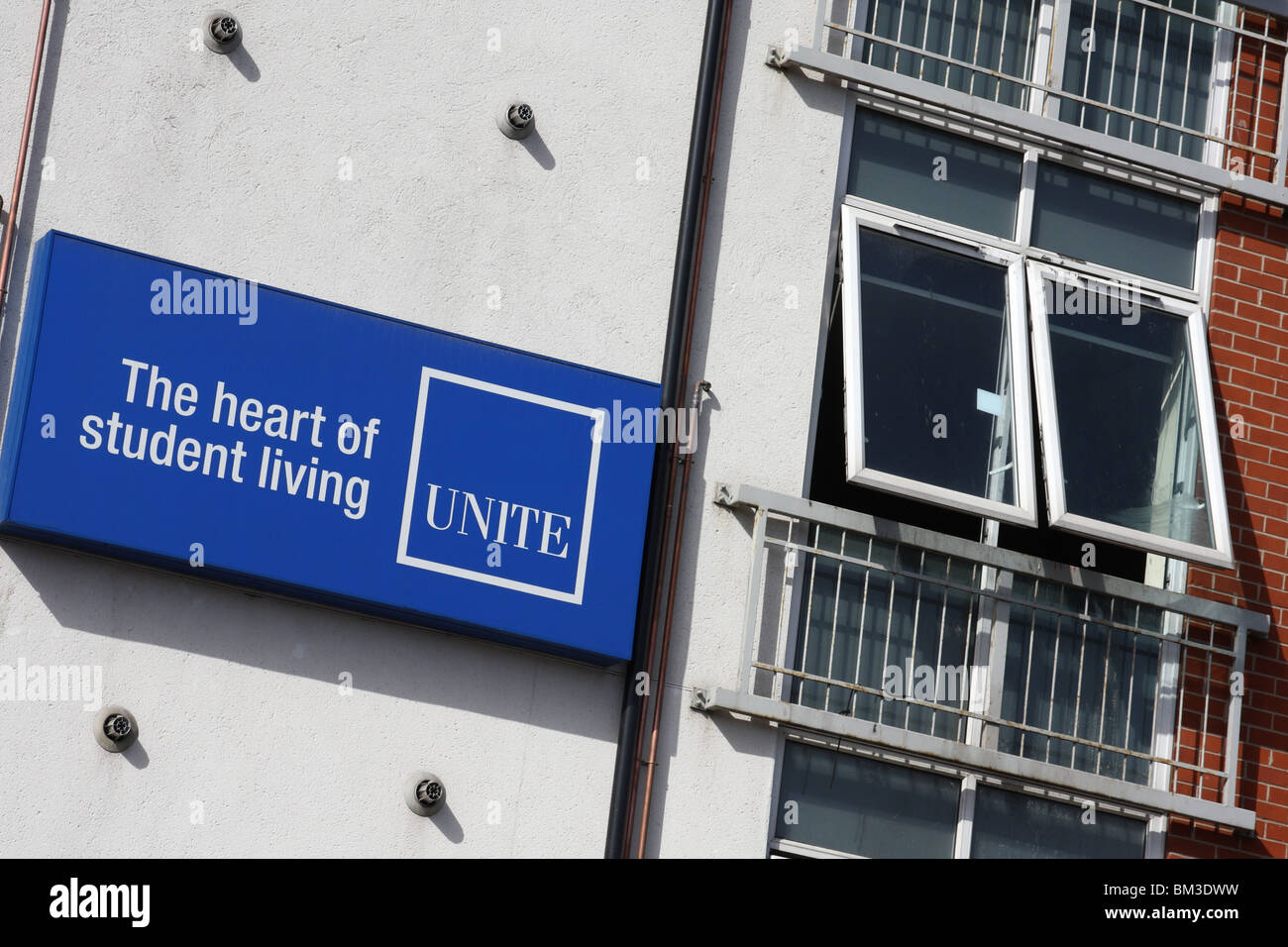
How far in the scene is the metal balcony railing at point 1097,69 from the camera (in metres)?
9.70

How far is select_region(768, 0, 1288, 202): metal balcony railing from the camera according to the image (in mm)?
9695

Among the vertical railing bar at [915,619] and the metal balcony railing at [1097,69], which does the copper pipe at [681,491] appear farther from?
the vertical railing bar at [915,619]

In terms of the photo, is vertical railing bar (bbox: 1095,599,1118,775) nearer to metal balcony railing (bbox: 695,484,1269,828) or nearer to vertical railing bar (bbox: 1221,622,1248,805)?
metal balcony railing (bbox: 695,484,1269,828)

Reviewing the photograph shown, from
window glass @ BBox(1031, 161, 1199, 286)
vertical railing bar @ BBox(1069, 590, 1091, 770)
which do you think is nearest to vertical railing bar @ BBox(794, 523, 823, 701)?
vertical railing bar @ BBox(1069, 590, 1091, 770)

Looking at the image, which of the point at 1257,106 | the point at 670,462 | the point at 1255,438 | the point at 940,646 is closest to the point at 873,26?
the point at 1257,106

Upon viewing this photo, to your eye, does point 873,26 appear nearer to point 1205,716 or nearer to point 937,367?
point 937,367

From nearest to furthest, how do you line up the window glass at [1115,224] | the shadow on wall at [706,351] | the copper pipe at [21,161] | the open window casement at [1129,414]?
the copper pipe at [21,161], the shadow on wall at [706,351], the open window casement at [1129,414], the window glass at [1115,224]

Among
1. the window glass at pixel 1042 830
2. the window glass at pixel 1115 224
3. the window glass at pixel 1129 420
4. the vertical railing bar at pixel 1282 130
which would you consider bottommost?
the window glass at pixel 1042 830

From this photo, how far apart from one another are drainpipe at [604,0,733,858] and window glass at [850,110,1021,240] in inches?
33.8

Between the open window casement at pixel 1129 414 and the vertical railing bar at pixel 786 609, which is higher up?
the open window casement at pixel 1129 414

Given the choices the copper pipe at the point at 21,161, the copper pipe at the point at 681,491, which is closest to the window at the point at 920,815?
the copper pipe at the point at 681,491

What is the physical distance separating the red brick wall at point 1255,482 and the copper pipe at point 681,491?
8.65 ft

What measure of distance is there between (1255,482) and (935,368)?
→ 74.4 inches
